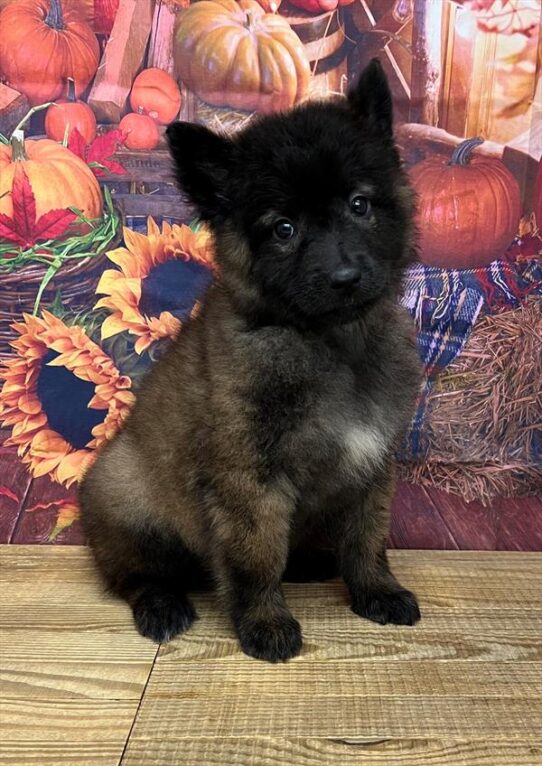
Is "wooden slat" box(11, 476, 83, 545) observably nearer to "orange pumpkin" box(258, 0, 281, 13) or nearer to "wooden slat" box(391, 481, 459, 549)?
"wooden slat" box(391, 481, 459, 549)

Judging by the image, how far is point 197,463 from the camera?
6.77 ft

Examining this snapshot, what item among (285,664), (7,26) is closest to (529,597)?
(285,664)

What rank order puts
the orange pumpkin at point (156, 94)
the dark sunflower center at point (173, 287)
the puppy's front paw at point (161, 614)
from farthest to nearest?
the dark sunflower center at point (173, 287)
the orange pumpkin at point (156, 94)
the puppy's front paw at point (161, 614)

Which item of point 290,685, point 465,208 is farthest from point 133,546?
point 465,208

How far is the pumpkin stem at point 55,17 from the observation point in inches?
102

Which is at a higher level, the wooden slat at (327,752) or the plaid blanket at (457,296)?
the plaid blanket at (457,296)

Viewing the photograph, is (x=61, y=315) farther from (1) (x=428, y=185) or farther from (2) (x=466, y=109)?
(2) (x=466, y=109)

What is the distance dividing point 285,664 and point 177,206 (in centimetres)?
Result: 167

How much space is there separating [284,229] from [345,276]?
0.24 meters

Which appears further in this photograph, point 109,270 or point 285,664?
point 109,270

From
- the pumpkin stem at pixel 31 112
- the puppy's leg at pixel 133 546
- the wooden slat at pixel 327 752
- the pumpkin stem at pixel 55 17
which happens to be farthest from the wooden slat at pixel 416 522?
the pumpkin stem at pixel 55 17

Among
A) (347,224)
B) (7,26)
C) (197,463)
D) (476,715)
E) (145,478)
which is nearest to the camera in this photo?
(476,715)

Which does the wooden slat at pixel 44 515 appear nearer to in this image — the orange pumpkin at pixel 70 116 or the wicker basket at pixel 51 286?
the wicker basket at pixel 51 286

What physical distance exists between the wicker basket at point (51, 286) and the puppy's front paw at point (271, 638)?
4.54 ft
